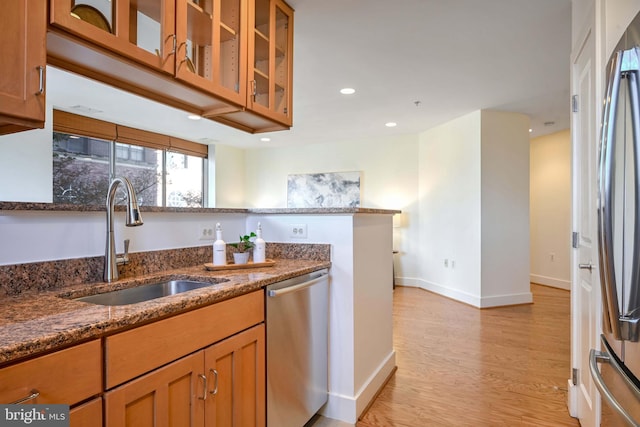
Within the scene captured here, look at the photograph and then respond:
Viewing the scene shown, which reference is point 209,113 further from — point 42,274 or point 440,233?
point 440,233

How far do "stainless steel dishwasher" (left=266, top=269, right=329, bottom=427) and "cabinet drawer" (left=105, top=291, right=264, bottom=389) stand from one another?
177 mm

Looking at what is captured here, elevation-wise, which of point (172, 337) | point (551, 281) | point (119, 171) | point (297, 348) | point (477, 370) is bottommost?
point (477, 370)

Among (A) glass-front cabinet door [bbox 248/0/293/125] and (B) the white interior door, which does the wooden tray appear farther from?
(B) the white interior door

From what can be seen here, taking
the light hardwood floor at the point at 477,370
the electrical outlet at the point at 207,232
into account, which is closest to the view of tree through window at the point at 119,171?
the electrical outlet at the point at 207,232

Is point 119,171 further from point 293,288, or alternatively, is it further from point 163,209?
point 293,288

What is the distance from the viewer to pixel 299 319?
173cm

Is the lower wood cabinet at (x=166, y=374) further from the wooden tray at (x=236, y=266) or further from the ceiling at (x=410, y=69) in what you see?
the ceiling at (x=410, y=69)

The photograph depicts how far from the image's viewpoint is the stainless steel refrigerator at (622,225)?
93cm

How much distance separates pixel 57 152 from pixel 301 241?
14.1ft

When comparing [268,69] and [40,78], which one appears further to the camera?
[268,69]

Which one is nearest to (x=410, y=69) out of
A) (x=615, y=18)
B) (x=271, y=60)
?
(x=271, y=60)

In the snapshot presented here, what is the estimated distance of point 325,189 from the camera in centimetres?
652

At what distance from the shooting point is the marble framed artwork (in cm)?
630

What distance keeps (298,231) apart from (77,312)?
124 cm
